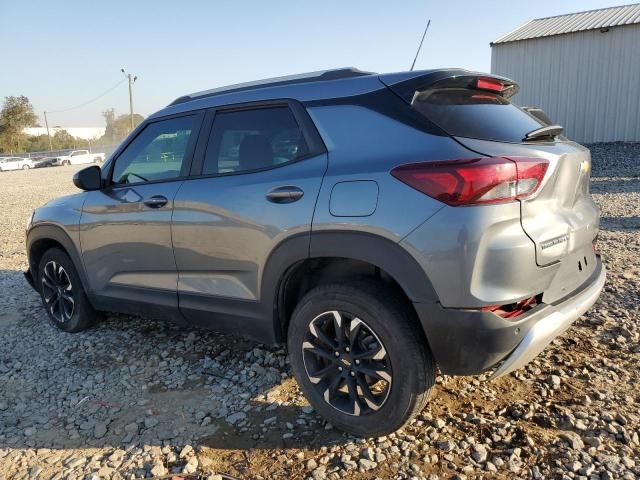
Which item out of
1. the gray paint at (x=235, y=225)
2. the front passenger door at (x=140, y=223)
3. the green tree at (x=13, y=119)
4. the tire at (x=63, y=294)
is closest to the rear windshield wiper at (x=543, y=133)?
the gray paint at (x=235, y=225)

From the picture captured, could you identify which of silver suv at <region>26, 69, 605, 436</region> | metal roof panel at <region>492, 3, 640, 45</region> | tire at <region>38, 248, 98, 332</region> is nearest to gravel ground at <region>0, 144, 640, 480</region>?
tire at <region>38, 248, 98, 332</region>

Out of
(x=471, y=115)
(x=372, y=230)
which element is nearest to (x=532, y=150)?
(x=471, y=115)

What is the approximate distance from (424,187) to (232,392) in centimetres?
187

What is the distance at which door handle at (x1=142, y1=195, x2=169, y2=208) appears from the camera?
3.33 meters

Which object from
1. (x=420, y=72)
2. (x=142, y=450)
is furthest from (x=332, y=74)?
(x=142, y=450)

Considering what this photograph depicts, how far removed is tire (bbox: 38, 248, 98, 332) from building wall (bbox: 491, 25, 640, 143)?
16268mm

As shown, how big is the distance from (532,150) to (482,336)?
913 mm

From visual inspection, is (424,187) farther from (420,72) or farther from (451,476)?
(451,476)

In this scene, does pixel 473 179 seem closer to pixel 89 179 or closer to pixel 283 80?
pixel 283 80

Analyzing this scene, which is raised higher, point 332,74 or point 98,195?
point 332,74

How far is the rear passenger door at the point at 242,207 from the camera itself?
270 cm

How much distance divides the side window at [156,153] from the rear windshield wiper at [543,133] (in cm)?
206

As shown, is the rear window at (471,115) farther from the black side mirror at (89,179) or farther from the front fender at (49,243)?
the front fender at (49,243)

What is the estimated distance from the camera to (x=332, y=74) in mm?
2912
